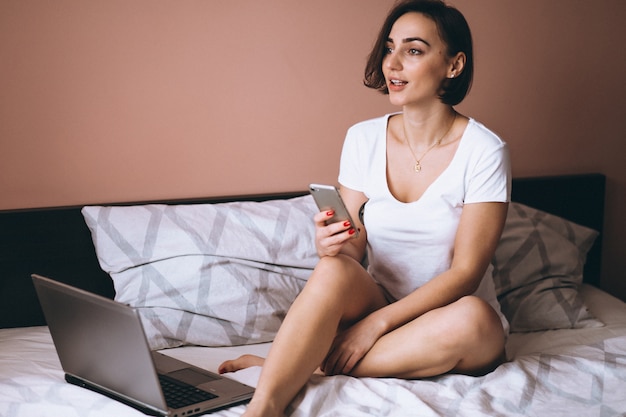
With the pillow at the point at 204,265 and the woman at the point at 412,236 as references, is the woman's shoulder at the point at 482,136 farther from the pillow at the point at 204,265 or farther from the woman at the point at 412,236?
the pillow at the point at 204,265

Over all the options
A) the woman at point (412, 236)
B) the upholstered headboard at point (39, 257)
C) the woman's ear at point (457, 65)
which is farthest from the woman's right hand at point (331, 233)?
the upholstered headboard at point (39, 257)

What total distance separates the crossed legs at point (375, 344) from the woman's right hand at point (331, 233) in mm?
23

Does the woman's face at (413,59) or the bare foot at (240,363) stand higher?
the woman's face at (413,59)

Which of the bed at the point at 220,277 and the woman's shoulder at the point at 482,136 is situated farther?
the bed at the point at 220,277

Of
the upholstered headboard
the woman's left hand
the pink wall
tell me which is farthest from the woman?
the upholstered headboard

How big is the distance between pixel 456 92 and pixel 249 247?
2.22 ft

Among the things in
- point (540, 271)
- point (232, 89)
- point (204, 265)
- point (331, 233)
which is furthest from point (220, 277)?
point (540, 271)

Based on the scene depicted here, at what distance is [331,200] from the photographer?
4.83 feet

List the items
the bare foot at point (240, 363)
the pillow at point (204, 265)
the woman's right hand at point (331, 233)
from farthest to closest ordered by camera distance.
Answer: the pillow at point (204, 265)
the bare foot at point (240, 363)
the woman's right hand at point (331, 233)

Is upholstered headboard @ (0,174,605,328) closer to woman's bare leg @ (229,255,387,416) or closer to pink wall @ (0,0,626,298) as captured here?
pink wall @ (0,0,626,298)

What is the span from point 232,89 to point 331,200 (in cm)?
84

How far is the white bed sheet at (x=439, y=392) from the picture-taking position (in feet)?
4.53

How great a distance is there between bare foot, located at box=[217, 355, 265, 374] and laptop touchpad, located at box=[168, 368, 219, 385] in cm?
9

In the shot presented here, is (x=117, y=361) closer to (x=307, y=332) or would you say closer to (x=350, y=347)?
(x=307, y=332)
